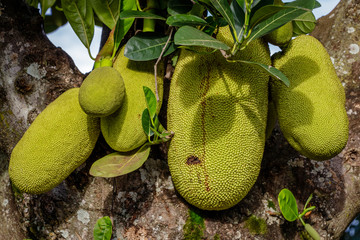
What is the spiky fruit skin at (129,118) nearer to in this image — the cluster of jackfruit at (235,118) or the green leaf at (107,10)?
the cluster of jackfruit at (235,118)

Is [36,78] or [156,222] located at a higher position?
[36,78]

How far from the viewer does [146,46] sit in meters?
1.08

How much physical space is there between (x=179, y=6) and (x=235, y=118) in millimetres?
378

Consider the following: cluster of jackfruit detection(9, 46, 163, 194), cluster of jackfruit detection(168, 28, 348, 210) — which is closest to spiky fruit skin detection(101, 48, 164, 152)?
cluster of jackfruit detection(9, 46, 163, 194)

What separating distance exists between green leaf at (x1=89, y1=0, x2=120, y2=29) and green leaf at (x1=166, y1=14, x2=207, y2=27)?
0.31m

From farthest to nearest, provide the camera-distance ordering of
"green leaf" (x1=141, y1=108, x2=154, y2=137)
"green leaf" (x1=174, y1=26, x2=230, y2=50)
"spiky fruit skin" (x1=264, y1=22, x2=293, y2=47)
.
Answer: "spiky fruit skin" (x1=264, y1=22, x2=293, y2=47) < "green leaf" (x1=141, y1=108, x2=154, y2=137) < "green leaf" (x1=174, y1=26, x2=230, y2=50)

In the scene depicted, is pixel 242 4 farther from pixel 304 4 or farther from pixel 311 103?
pixel 311 103

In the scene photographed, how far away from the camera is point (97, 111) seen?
3.10 feet

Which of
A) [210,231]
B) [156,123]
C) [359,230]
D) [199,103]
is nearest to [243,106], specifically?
[199,103]

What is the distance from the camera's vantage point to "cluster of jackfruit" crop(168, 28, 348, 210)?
100 centimetres

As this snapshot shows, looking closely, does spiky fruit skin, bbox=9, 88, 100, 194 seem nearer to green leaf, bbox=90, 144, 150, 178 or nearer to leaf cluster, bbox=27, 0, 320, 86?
green leaf, bbox=90, 144, 150, 178

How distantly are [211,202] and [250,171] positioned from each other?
142 millimetres

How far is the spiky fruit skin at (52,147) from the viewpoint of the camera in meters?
1.00

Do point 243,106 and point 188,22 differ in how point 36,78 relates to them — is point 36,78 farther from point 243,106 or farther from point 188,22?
point 243,106
